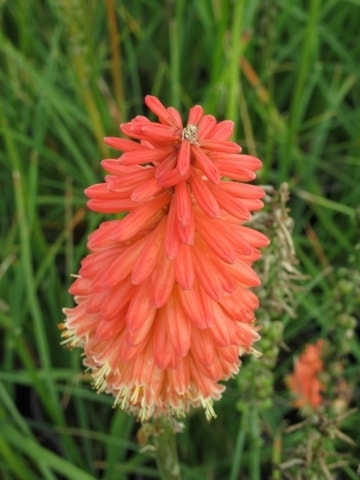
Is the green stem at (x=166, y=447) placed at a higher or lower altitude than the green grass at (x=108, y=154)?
lower

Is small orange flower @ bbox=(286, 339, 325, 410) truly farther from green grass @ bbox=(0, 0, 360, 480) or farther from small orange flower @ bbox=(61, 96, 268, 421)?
small orange flower @ bbox=(61, 96, 268, 421)

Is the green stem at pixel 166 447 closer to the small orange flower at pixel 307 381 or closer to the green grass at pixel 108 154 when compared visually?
the green grass at pixel 108 154

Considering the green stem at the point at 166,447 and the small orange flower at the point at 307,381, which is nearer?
the green stem at the point at 166,447

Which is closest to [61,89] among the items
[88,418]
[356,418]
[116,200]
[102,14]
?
[102,14]

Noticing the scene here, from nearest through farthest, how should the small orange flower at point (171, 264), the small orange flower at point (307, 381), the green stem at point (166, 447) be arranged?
the small orange flower at point (171, 264), the green stem at point (166, 447), the small orange flower at point (307, 381)

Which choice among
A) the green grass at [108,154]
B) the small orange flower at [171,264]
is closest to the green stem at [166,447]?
the small orange flower at [171,264]

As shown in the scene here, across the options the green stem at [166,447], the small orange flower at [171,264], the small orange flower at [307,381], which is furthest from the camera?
the small orange flower at [307,381]

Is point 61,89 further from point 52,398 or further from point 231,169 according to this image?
point 231,169

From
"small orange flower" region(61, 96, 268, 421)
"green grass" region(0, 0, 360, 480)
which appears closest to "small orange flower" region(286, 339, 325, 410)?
"green grass" region(0, 0, 360, 480)
